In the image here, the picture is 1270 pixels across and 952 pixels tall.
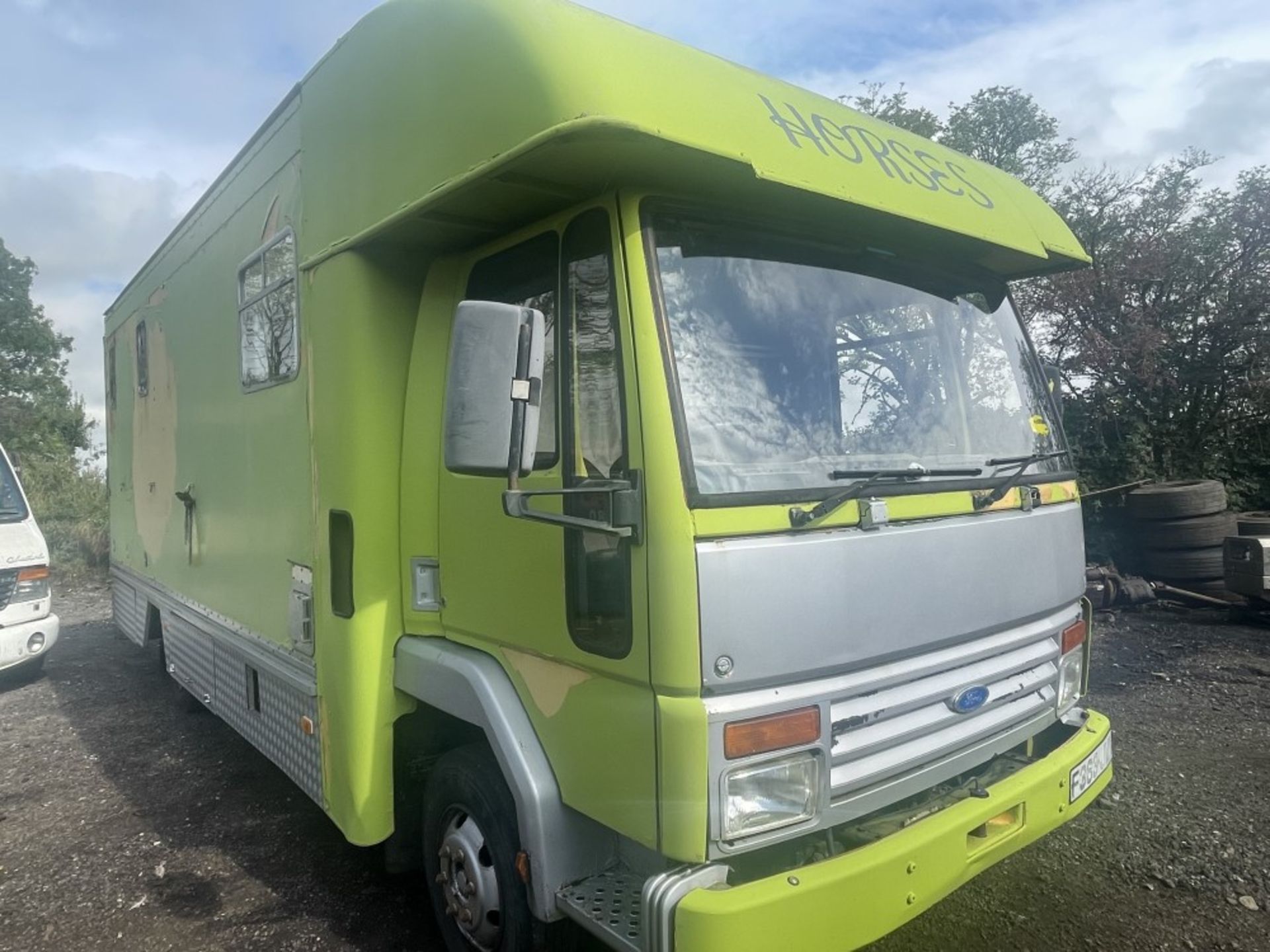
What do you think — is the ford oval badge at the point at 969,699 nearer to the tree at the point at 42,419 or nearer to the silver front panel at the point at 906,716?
the silver front panel at the point at 906,716

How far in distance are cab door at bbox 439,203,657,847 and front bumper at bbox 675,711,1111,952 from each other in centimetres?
25

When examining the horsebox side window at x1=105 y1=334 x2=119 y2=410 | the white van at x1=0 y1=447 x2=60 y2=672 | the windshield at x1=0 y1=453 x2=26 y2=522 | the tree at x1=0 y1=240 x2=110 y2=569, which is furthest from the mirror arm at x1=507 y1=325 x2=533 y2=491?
the tree at x1=0 y1=240 x2=110 y2=569

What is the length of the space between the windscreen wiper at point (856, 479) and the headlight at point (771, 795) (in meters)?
0.60

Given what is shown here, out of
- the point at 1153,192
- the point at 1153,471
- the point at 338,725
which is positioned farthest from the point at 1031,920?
the point at 1153,192

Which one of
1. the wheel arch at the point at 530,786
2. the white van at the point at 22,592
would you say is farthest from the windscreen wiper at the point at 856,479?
the white van at the point at 22,592

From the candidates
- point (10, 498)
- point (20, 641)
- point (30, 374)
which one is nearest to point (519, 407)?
point (20, 641)

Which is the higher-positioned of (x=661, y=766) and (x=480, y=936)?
(x=661, y=766)

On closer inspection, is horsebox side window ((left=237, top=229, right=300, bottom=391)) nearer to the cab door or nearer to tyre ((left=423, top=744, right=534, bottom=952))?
the cab door

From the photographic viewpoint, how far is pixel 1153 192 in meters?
11.5

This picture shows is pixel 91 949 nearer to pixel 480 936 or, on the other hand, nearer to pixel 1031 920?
pixel 480 936

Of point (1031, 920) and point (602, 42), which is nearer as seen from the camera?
point (602, 42)

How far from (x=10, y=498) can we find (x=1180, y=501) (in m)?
10.3

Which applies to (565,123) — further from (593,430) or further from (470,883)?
(470,883)

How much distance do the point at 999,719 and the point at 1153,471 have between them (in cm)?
947
